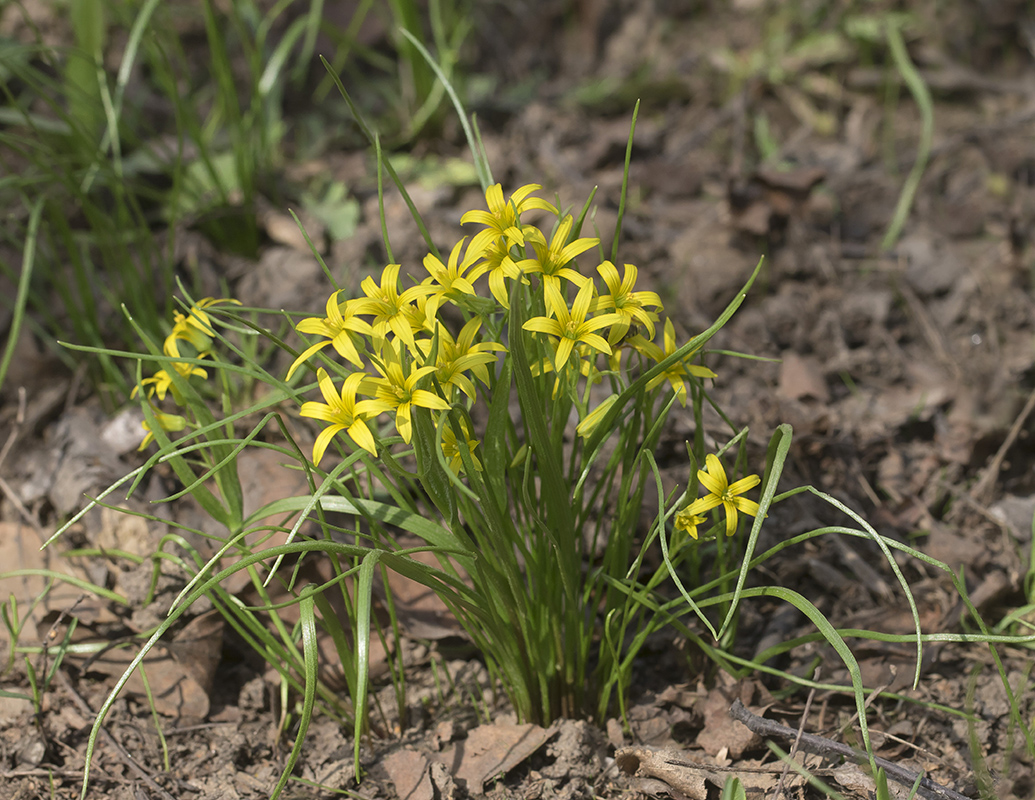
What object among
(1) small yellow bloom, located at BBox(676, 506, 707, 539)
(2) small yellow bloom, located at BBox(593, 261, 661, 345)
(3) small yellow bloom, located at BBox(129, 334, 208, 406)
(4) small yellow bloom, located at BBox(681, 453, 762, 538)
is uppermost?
(2) small yellow bloom, located at BBox(593, 261, 661, 345)

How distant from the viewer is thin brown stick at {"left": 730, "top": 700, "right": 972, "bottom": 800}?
164cm

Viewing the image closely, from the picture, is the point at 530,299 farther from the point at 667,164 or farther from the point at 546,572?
the point at 667,164

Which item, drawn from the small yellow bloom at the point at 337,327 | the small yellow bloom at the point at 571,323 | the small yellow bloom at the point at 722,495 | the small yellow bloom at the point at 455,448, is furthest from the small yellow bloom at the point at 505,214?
the small yellow bloom at the point at 722,495

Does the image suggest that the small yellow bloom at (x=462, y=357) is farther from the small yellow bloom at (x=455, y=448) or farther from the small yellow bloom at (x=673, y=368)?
the small yellow bloom at (x=673, y=368)

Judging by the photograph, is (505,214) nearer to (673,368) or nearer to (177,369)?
(673,368)

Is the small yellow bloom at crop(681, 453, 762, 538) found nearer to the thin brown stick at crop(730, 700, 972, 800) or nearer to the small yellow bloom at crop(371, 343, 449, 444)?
the thin brown stick at crop(730, 700, 972, 800)

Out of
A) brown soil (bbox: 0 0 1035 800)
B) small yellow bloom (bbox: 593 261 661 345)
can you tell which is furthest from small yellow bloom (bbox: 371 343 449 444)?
brown soil (bbox: 0 0 1035 800)

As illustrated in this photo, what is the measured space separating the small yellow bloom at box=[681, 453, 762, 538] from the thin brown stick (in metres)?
0.49

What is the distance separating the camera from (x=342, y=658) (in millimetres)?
1890

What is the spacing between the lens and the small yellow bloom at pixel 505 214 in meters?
1.52

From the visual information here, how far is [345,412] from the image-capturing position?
57.1 inches

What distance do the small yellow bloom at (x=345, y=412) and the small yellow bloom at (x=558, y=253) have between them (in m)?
0.41

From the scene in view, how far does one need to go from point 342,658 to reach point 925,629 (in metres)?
1.60

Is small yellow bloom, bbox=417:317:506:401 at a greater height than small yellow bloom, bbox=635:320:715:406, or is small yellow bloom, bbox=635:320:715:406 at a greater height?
small yellow bloom, bbox=417:317:506:401
